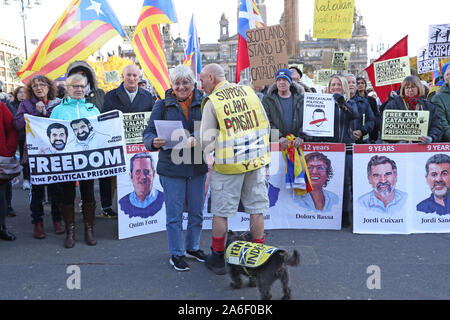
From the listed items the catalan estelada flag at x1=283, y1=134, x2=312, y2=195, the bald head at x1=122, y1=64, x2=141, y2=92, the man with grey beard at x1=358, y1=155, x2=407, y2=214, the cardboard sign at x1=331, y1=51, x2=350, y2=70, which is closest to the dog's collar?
the catalan estelada flag at x1=283, y1=134, x2=312, y2=195

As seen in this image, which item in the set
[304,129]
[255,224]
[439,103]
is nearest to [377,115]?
[439,103]

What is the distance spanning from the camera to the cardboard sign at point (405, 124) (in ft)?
18.2

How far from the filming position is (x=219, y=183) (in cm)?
394

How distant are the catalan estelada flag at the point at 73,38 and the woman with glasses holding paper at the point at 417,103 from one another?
412 cm

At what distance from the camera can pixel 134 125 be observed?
19.1ft

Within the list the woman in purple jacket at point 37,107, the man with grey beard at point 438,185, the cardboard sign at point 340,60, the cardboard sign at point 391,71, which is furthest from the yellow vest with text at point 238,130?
the cardboard sign at point 340,60

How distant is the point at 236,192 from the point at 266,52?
3628 millimetres

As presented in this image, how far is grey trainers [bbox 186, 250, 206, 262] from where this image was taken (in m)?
4.57

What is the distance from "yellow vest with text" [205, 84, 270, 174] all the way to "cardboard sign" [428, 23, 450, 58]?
5557mm

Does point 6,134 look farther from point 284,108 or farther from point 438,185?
point 438,185

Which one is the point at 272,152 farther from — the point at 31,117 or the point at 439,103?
the point at 31,117

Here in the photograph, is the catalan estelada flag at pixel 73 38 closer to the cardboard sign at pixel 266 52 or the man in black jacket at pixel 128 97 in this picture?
the man in black jacket at pixel 128 97

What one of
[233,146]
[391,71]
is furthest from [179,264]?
[391,71]

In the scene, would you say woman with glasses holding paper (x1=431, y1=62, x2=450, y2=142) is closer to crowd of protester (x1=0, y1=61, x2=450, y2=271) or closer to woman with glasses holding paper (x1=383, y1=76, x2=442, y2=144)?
crowd of protester (x1=0, y1=61, x2=450, y2=271)
